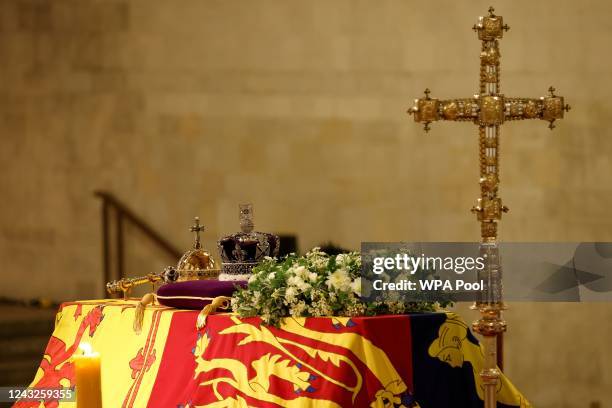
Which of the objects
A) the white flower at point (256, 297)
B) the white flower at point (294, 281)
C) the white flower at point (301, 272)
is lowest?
the white flower at point (256, 297)

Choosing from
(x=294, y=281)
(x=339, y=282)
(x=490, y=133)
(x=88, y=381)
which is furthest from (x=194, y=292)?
(x=490, y=133)

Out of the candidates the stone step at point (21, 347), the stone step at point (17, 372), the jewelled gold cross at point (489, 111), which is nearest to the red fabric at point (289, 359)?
the jewelled gold cross at point (489, 111)

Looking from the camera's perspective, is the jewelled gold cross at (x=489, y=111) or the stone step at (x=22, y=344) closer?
the jewelled gold cross at (x=489, y=111)

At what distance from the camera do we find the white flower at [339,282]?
3750mm

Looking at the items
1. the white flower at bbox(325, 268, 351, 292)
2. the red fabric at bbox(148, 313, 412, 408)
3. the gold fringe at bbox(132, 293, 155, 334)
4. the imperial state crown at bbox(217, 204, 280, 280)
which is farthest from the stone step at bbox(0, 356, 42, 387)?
the white flower at bbox(325, 268, 351, 292)

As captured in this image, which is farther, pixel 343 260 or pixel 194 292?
pixel 194 292

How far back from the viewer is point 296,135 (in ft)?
27.0

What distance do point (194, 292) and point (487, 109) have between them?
1.34 metres

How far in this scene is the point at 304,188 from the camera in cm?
820

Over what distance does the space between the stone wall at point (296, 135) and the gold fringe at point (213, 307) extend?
3846 millimetres

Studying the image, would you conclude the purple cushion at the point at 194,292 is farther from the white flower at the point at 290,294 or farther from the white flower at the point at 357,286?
the white flower at the point at 357,286

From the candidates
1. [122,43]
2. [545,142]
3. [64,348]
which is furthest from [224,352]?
[122,43]

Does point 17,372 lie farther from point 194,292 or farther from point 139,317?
point 194,292

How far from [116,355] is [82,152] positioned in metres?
4.72
